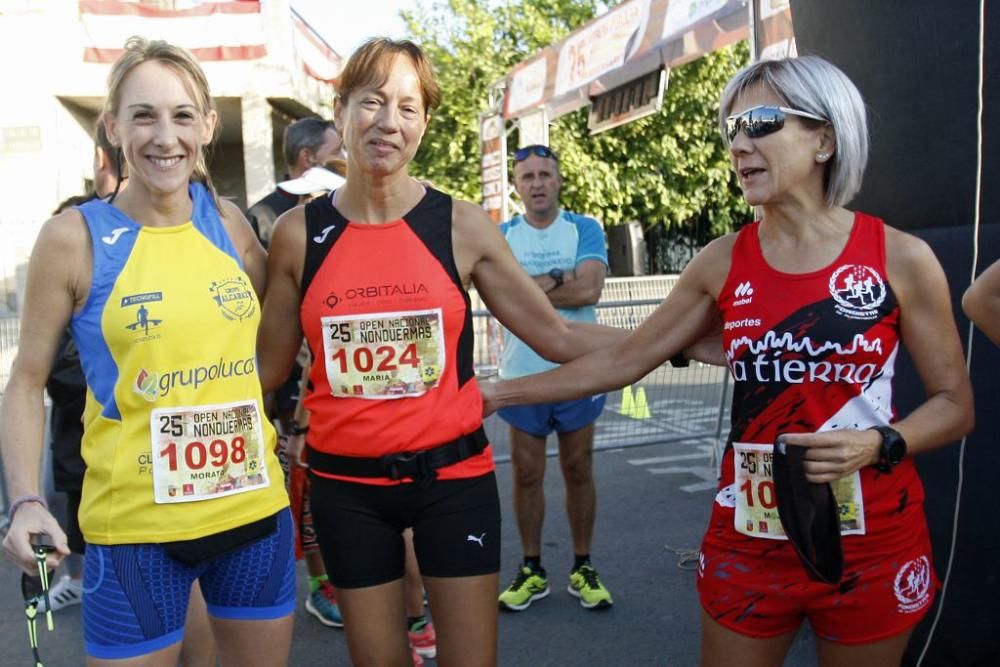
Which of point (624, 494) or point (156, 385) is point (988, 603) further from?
point (624, 494)

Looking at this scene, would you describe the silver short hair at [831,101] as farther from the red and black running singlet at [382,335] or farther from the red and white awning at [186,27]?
the red and white awning at [186,27]

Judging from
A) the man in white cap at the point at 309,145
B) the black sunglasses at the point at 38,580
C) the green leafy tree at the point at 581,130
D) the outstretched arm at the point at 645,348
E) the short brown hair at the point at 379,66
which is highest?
the green leafy tree at the point at 581,130

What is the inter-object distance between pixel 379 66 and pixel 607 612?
117 inches

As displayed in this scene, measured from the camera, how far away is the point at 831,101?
6.58 ft

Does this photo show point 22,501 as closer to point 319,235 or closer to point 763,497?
point 319,235

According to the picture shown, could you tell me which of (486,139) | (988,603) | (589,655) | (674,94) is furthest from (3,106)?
(988,603)

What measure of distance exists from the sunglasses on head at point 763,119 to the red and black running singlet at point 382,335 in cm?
80

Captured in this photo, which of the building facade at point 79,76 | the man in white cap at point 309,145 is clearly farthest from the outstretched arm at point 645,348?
the building facade at point 79,76

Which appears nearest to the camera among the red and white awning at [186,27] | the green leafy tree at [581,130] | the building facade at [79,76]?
the building facade at [79,76]

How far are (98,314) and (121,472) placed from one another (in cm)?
36

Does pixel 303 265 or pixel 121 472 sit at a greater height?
pixel 303 265

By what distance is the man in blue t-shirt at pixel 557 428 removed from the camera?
4.37m

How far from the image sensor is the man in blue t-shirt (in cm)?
437

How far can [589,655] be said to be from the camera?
12.6 ft
